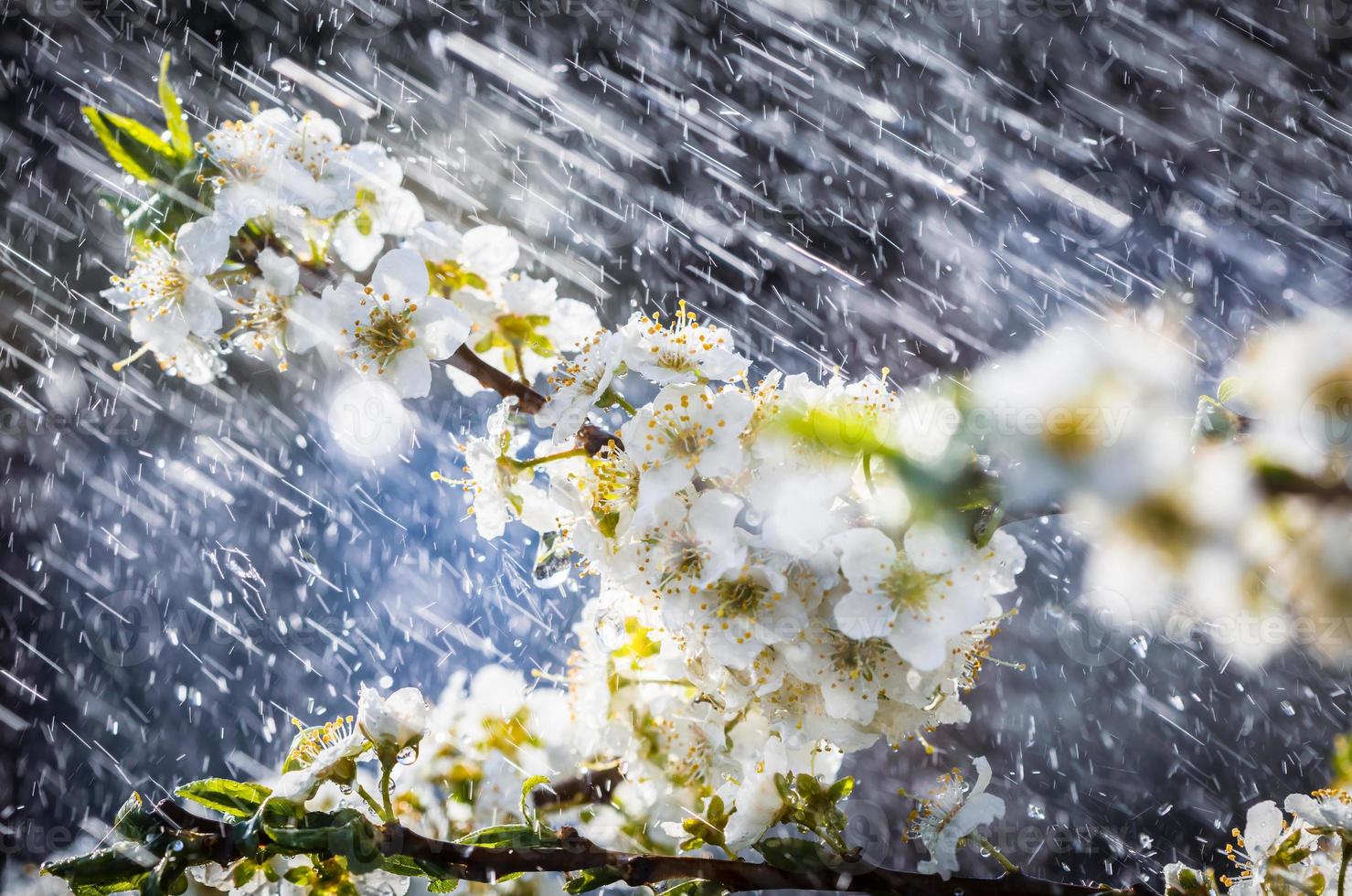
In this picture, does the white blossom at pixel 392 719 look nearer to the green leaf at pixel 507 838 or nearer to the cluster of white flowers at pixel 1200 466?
the green leaf at pixel 507 838

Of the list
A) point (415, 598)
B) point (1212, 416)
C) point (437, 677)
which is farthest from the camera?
point (415, 598)

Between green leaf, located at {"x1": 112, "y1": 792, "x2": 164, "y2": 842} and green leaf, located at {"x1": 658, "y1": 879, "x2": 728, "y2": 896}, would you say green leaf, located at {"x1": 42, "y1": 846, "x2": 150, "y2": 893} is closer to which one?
green leaf, located at {"x1": 112, "y1": 792, "x2": 164, "y2": 842}

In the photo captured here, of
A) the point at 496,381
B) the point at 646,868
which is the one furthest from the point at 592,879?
the point at 496,381

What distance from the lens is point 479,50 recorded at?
6.99 ft

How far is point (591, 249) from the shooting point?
205 cm

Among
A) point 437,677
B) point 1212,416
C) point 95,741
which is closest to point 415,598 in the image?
point 437,677

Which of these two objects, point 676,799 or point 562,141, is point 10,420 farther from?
point 676,799

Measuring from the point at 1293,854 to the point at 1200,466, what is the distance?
1.11 feet

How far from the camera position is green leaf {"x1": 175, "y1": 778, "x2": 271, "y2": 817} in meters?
0.51

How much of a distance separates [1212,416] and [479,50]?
6.75 ft

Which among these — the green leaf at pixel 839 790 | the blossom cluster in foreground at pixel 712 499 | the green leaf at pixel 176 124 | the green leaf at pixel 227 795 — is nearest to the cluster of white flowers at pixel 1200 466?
the blossom cluster in foreground at pixel 712 499

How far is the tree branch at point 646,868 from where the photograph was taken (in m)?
0.49

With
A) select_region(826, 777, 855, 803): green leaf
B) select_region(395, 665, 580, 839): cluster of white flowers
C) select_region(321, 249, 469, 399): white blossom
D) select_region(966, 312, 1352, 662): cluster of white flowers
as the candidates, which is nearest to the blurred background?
select_region(395, 665, 580, 839): cluster of white flowers

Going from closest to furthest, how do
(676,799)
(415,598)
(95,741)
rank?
1. (676,799)
2. (415,598)
3. (95,741)
